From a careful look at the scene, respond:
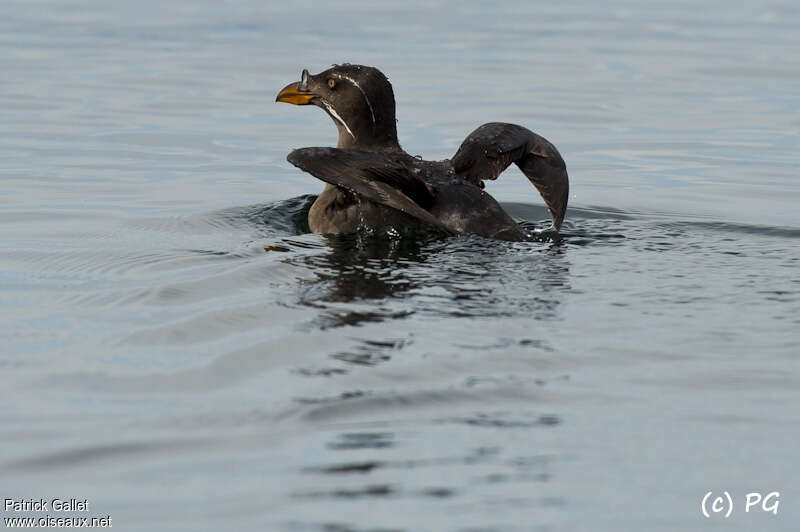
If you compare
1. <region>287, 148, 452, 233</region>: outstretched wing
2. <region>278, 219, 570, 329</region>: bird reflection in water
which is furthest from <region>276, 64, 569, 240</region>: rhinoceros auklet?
<region>278, 219, 570, 329</region>: bird reflection in water

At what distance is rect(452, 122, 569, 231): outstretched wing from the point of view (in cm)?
784

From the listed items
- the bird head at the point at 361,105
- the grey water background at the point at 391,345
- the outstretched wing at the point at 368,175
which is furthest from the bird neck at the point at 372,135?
the outstretched wing at the point at 368,175

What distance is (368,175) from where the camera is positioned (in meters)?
7.10

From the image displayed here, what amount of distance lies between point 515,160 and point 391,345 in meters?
3.20

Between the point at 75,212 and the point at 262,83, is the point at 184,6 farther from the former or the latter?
the point at 75,212

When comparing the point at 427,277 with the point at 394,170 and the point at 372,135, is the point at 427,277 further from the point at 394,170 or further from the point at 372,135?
the point at 372,135

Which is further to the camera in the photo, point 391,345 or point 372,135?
point 372,135

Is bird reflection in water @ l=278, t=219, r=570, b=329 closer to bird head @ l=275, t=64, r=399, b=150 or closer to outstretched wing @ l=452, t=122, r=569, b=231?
outstretched wing @ l=452, t=122, r=569, b=231

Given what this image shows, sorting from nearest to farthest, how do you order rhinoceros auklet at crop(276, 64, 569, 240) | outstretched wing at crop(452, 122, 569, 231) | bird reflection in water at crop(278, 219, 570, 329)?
bird reflection in water at crop(278, 219, 570, 329) → rhinoceros auklet at crop(276, 64, 569, 240) → outstretched wing at crop(452, 122, 569, 231)

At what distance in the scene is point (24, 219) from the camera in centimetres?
930

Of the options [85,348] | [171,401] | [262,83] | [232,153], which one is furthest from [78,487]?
[262,83]

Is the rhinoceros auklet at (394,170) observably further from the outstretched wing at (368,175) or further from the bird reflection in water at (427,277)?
the bird reflection in water at (427,277)

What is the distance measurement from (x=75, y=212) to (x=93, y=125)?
191 inches

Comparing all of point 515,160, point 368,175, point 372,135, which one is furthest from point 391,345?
point 372,135
